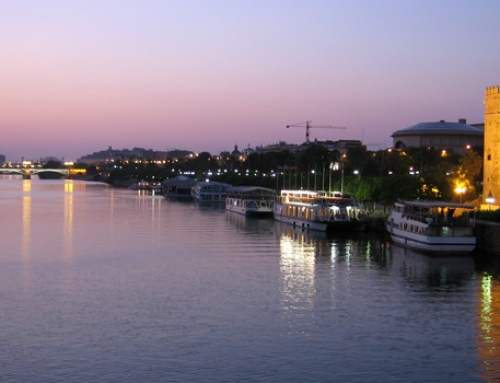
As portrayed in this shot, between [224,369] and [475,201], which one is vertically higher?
[475,201]

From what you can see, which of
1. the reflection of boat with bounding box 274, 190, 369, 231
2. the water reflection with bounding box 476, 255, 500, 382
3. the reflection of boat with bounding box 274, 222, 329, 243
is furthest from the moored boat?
the water reflection with bounding box 476, 255, 500, 382

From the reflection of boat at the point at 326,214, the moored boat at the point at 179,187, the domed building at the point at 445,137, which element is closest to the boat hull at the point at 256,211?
the reflection of boat at the point at 326,214

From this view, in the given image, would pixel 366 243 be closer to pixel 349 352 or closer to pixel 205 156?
→ pixel 349 352

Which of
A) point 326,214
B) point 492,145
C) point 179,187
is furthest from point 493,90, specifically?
point 179,187

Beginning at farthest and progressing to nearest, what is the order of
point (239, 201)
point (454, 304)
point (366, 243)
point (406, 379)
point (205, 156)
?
point (205, 156) < point (239, 201) < point (366, 243) < point (454, 304) < point (406, 379)

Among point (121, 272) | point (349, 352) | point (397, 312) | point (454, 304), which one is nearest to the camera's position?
point (349, 352)

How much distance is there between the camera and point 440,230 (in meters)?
28.3

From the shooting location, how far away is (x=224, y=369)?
45.5ft

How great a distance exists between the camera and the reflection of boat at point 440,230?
27.8 m

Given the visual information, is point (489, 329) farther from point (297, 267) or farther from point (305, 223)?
point (305, 223)

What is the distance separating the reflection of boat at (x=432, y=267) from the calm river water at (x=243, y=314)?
69 mm

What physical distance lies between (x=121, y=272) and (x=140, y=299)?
Answer: 4632 mm

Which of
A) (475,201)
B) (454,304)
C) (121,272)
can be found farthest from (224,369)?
(475,201)

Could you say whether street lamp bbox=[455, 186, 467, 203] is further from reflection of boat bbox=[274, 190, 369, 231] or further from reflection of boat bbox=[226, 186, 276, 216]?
reflection of boat bbox=[226, 186, 276, 216]
